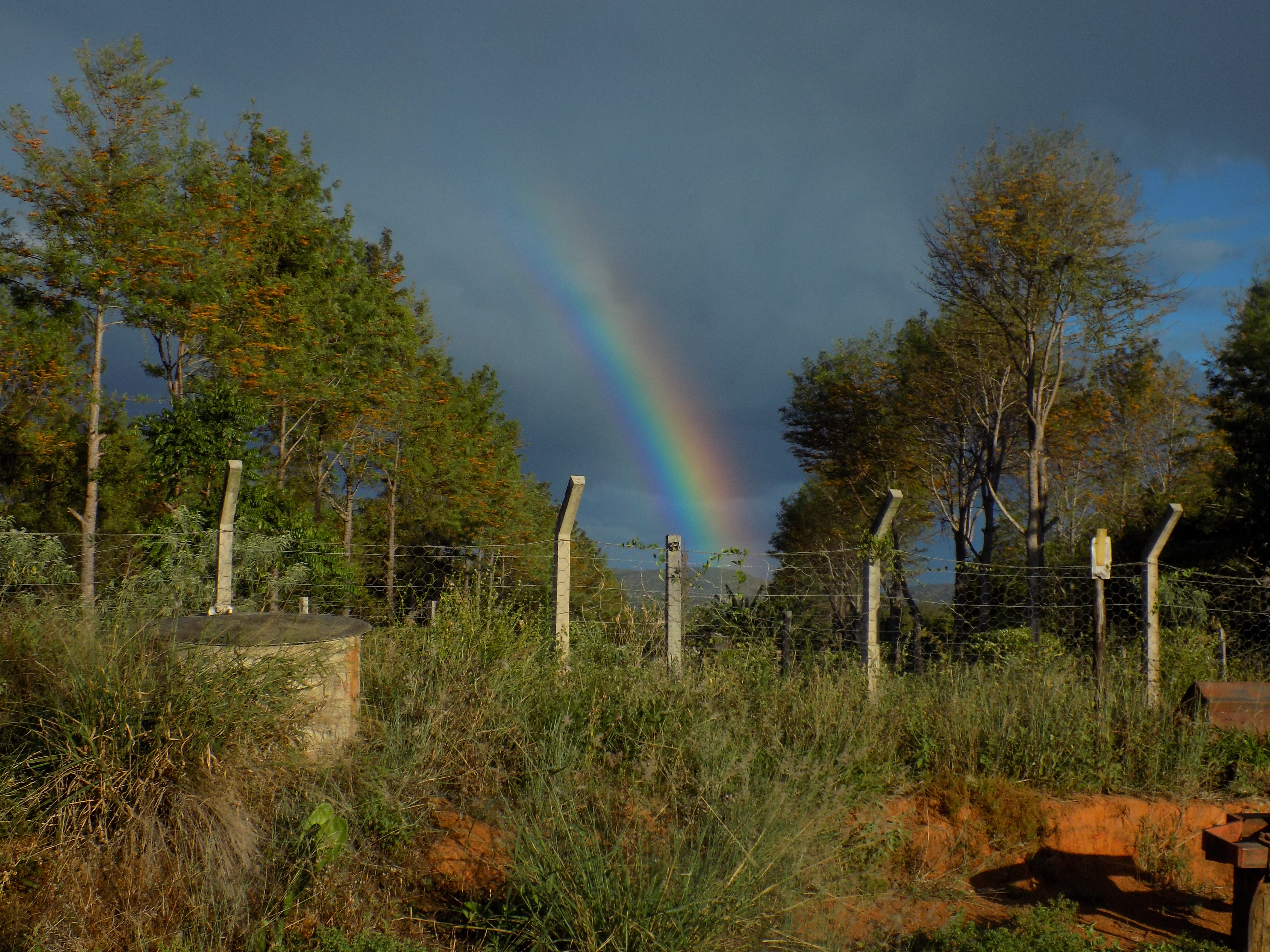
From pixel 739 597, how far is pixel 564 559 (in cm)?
143

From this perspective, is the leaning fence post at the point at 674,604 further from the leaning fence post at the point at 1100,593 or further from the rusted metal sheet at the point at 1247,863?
the rusted metal sheet at the point at 1247,863

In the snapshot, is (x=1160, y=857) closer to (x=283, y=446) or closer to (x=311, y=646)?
(x=311, y=646)

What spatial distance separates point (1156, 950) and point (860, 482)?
27829mm

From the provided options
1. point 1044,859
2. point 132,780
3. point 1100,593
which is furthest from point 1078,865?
point 132,780

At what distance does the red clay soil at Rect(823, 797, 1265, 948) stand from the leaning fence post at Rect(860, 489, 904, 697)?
4.75 feet

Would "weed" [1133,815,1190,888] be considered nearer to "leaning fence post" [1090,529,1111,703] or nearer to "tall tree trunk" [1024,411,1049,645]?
"leaning fence post" [1090,529,1111,703]

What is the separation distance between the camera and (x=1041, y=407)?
25.2 metres

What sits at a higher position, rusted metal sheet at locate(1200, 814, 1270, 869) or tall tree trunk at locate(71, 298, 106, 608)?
tall tree trunk at locate(71, 298, 106, 608)

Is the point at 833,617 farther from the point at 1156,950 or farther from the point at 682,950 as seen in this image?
the point at 682,950

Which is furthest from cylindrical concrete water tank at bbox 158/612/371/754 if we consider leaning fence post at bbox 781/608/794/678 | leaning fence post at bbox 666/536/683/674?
leaning fence post at bbox 781/608/794/678

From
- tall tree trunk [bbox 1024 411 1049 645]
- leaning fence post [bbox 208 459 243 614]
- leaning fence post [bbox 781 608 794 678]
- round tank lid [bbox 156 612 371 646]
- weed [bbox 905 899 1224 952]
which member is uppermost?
tall tree trunk [bbox 1024 411 1049 645]

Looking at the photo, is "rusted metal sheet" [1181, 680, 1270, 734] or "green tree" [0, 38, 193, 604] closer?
"rusted metal sheet" [1181, 680, 1270, 734]

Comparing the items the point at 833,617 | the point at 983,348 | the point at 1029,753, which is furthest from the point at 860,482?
the point at 1029,753

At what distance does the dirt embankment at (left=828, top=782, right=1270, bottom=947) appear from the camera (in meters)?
4.98
